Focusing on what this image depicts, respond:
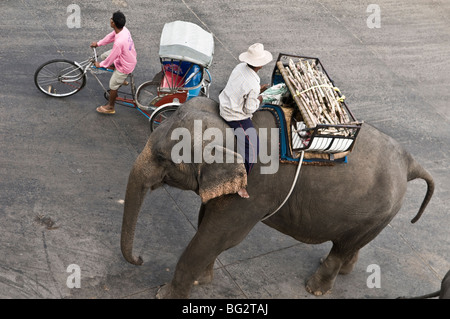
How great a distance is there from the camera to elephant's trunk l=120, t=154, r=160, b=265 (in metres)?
5.50

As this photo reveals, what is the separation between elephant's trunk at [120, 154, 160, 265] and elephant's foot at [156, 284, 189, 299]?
633 millimetres

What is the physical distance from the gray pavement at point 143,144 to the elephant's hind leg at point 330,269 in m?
0.12

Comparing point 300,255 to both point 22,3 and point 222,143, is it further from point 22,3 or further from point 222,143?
point 22,3

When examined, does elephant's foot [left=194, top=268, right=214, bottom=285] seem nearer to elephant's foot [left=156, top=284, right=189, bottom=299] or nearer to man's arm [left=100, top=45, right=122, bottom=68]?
elephant's foot [left=156, top=284, right=189, bottom=299]

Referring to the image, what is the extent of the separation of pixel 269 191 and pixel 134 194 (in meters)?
1.20

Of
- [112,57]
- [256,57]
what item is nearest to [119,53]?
[112,57]

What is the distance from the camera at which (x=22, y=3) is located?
10453 mm

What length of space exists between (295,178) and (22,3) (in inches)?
270

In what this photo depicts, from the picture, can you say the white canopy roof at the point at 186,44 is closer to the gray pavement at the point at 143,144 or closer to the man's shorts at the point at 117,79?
the man's shorts at the point at 117,79

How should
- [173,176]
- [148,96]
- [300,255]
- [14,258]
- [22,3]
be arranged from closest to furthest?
[173,176] → [14,258] → [300,255] → [148,96] → [22,3]

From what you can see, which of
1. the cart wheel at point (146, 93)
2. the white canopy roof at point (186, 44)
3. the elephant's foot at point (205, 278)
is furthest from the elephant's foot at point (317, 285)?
the cart wheel at point (146, 93)

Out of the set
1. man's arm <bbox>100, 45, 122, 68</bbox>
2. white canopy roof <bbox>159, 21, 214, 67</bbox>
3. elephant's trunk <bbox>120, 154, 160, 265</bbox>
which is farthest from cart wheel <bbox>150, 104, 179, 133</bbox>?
elephant's trunk <bbox>120, 154, 160, 265</bbox>
